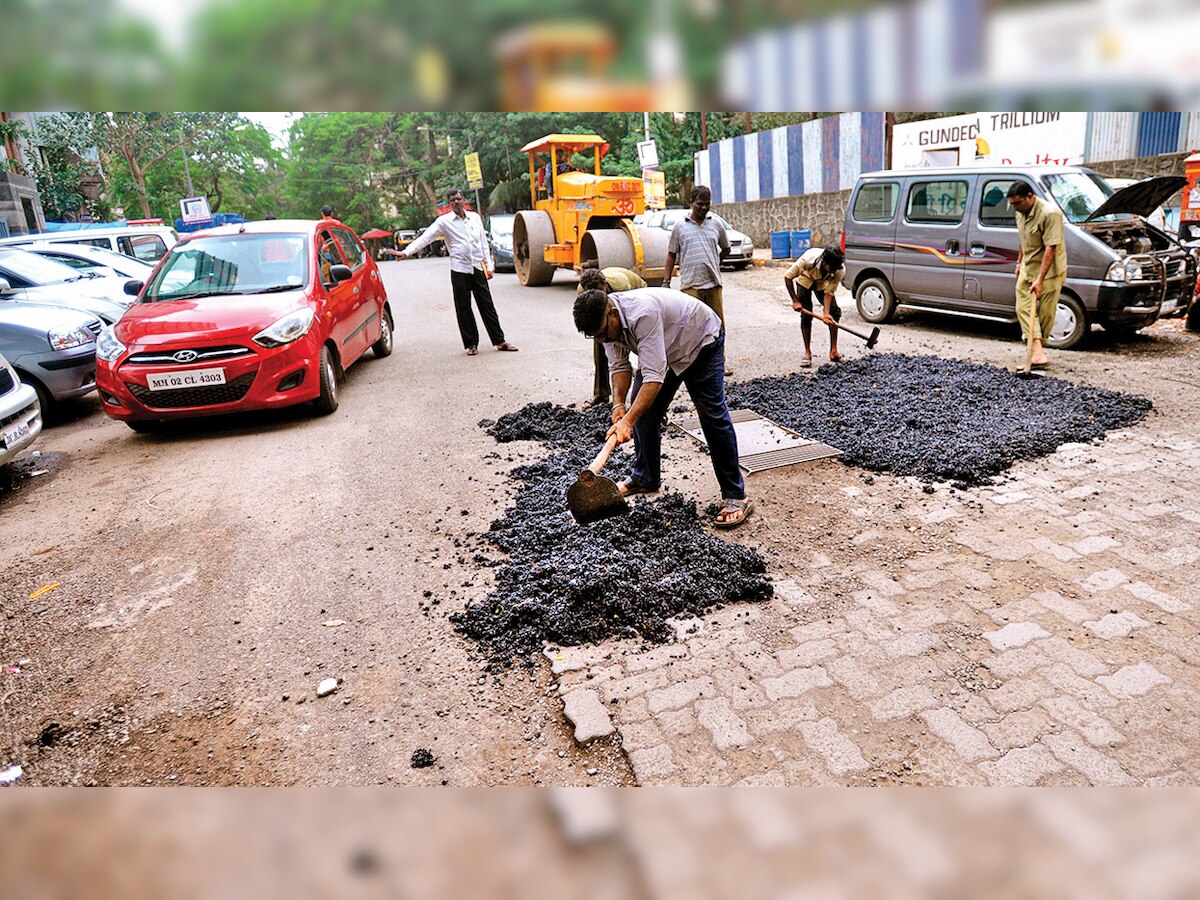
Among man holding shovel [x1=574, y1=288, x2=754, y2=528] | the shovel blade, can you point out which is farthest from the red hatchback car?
the shovel blade

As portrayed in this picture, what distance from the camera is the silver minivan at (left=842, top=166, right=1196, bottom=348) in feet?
26.4

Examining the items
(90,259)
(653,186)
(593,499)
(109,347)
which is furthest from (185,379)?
(653,186)

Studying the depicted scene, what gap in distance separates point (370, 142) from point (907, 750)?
51.2 metres

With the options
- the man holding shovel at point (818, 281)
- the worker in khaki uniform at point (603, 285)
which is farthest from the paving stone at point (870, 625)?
the man holding shovel at point (818, 281)

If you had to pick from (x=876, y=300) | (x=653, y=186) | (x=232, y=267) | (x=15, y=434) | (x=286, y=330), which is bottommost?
(x=876, y=300)

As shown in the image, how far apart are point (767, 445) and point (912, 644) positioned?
269 centimetres

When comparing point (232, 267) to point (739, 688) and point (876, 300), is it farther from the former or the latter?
point (876, 300)

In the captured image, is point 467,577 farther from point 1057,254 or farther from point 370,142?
point 370,142

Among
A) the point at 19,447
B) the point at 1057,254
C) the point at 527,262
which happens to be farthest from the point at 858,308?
the point at 19,447

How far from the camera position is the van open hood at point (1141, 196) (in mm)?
7815

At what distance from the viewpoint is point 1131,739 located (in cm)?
279

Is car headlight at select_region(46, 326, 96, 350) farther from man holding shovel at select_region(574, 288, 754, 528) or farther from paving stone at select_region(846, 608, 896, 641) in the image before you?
paving stone at select_region(846, 608, 896, 641)

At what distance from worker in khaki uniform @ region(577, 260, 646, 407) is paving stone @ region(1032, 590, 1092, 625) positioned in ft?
7.96

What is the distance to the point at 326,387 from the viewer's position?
750 centimetres
